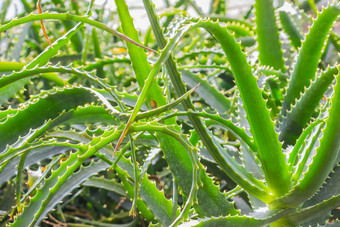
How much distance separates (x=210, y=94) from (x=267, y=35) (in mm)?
145

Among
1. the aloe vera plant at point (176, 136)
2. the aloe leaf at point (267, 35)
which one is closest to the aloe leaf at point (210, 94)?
the aloe vera plant at point (176, 136)

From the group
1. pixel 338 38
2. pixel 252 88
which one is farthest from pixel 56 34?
pixel 252 88

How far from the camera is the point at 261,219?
0.43m

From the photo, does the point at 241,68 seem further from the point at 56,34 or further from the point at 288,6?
the point at 56,34

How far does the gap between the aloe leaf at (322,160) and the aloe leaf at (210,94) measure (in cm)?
31

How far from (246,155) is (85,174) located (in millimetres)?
205

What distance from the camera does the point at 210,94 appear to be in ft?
2.43

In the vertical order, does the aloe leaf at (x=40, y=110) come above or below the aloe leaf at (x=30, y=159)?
above

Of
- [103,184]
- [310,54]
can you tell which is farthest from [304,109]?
[103,184]

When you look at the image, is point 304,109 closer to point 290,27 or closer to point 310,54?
point 310,54

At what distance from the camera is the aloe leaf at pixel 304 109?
55cm

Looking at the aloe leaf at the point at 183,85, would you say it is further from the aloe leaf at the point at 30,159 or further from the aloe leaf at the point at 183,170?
the aloe leaf at the point at 30,159

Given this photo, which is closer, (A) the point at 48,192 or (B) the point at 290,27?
(A) the point at 48,192

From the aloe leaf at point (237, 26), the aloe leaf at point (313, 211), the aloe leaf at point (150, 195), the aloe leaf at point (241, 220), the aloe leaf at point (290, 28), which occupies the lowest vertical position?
the aloe leaf at point (313, 211)
